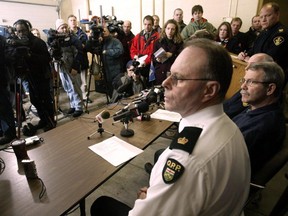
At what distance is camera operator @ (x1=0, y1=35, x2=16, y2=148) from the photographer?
8.45ft

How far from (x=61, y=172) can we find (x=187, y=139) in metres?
0.77

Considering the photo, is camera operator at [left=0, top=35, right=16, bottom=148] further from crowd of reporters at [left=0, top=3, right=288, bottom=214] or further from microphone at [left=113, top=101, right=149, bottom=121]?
microphone at [left=113, top=101, right=149, bottom=121]

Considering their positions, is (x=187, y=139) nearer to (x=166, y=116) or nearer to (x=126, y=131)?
(x=126, y=131)

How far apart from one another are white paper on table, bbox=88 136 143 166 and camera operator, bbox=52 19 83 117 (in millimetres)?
2174

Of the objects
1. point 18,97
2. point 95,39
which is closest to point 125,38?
point 95,39

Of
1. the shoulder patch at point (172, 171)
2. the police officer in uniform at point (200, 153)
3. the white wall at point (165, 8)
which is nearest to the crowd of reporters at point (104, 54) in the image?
the white wall at point (165, 8)

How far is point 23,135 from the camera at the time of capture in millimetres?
2984

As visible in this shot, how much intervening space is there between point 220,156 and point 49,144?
1.16 m

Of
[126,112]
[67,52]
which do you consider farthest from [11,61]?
[126,112]

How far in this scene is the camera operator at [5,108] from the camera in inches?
101

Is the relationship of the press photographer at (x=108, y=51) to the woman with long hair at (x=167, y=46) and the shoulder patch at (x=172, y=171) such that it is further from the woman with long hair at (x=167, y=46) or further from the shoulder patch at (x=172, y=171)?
the shoulder patch at (x=172, y=171)

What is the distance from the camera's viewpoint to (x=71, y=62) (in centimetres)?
338

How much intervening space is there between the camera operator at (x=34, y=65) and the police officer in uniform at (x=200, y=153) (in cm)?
238

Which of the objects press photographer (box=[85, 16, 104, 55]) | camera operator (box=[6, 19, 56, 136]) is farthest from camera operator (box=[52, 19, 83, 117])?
camera operator (box=[6, 19, 56, 136])
